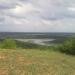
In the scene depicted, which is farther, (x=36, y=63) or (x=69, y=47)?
(x=69, y=47)

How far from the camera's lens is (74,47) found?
2530 centimetres

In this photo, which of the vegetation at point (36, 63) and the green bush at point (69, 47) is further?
the green bush at point (69, 47)

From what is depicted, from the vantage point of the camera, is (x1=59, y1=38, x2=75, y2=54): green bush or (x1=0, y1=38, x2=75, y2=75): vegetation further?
(x1=59, y1=38, x2=75, y2=54): green bush

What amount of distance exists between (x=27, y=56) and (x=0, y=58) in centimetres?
215

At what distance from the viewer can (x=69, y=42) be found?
2609cm

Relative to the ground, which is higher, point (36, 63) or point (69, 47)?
point (69, 47)

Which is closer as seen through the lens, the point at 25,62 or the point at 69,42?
the point at 25,62

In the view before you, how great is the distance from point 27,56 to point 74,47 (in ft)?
29.2

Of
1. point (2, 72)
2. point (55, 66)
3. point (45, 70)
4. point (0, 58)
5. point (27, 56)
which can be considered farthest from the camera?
point (27, 56)

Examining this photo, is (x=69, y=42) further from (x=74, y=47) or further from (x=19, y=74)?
(x=19, y=74)

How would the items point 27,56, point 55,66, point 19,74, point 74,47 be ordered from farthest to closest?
point 74,47, point 27,56, point 55,66, point 19,74

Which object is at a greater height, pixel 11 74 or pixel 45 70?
pixel 11 74

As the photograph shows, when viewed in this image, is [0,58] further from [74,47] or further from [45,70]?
[74,47]

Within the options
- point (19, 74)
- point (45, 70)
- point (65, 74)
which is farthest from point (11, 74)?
point (45, 70)
